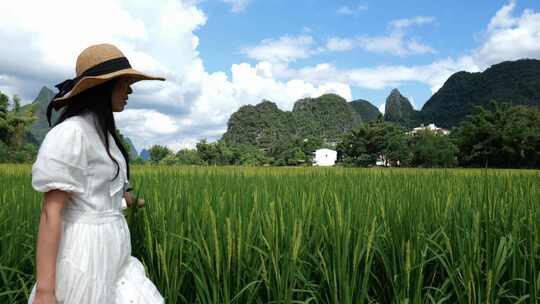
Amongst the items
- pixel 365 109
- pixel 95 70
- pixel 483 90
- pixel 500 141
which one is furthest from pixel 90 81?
pixel 365 109

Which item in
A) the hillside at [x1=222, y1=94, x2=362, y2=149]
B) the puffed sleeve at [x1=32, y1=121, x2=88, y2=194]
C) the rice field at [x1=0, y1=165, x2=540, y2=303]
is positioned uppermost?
the hillside at [x1=222, y1=94, x2=362, y2=149]

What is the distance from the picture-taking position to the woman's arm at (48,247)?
114 centimetres

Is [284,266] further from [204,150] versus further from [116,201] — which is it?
[204,150]

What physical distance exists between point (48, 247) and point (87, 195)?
0.19 m

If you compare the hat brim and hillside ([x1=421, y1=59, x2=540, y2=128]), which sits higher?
hillside ([x1=421, y1=59, x2=540, y2=128])

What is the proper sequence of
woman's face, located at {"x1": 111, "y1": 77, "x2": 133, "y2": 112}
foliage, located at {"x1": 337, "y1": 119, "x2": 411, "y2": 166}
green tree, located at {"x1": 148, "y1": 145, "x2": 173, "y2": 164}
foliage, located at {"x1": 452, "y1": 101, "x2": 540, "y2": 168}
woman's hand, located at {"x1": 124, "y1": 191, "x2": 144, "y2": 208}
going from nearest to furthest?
1. woman's face, located at {"x1": 111, "y1": 77, "x2": 133, "y2": 112}
2. woman's hand, located at {"x1": 124, "y1": 191, "x2": 144, "y2": 208}
3. foliage, located at {"x1": 452, "y1": 101, "x2": 540, "y2": 168}
4. foliage, located at {"x1": 337, "y1": 119, "x2": 411, "y2": 166}
5. green tree, located at {"x1": 148, "y1": 145, "x2": 173, "y2": 164}

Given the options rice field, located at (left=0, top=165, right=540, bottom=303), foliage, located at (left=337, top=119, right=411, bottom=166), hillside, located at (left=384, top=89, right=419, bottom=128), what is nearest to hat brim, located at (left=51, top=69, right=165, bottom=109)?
rice field, located at (left=0, top=165, right=540, bottom=303)

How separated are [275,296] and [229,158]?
111 ft

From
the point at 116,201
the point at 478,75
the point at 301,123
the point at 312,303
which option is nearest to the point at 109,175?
the point at 116,201

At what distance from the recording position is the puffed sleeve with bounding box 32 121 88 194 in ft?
3.82

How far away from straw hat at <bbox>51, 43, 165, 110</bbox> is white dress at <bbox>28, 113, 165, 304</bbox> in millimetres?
94

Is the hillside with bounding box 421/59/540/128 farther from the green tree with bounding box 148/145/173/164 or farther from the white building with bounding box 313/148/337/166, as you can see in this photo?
the green tree with bounding box 148/145/173/164

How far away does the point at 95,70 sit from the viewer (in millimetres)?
1298

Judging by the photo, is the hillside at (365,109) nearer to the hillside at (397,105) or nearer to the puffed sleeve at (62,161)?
the hillside at (397,105)
